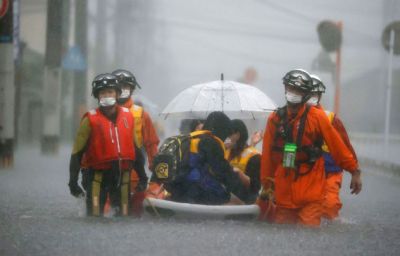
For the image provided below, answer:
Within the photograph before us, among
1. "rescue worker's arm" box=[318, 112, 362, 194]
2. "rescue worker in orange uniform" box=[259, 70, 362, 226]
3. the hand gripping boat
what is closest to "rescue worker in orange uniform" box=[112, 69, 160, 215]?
the hand gripping boat

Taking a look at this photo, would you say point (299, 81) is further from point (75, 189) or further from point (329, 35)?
point (329, 35)

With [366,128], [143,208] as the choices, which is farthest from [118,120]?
[366,128]

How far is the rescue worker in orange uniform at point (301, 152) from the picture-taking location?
26.1 feet

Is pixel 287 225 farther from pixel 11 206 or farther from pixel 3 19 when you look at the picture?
pixel 3 19

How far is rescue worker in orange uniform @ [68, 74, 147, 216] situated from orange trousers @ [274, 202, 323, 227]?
157 cm

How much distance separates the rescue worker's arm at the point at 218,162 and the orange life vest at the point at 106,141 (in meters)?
0.75

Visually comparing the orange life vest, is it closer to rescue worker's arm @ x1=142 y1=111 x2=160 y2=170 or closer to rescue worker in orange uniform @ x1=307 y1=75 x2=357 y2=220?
rescue worker's arm @ x1=142 y1=111 x2=160 y2=170

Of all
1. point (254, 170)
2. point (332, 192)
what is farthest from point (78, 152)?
point (332, 192)

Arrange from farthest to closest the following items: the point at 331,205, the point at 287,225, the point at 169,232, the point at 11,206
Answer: the point at 11,206, the point at 331,205, the point at 287,225, the point at 169,232

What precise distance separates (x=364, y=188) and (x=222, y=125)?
7155mm

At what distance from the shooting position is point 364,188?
595 inches

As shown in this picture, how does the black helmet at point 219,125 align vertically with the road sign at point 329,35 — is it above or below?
below

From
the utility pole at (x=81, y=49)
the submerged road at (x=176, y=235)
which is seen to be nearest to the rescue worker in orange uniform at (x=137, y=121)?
the submerged road at (x=176, y=235)

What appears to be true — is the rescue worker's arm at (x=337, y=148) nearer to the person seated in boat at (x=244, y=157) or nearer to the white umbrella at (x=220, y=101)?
the person seated in boat at (x=244, y=157)
